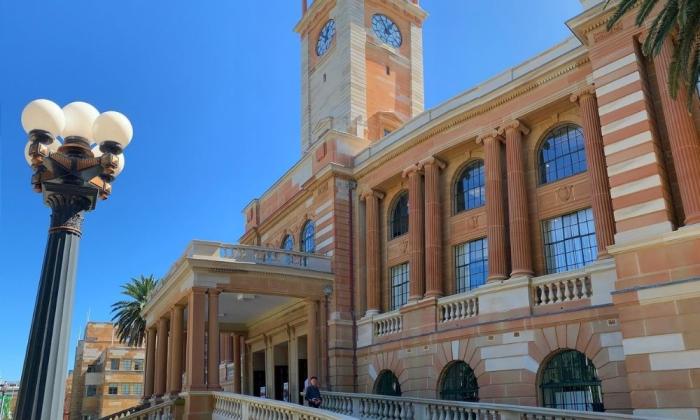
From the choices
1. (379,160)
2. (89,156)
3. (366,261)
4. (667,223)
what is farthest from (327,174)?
(89,156)

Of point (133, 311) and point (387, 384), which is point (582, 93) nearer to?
point (387, 384)

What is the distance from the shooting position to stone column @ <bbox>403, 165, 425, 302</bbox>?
24234 mm

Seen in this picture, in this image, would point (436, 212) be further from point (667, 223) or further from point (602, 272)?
point (667, 223)

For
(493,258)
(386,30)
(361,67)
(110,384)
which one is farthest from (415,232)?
(110,384)

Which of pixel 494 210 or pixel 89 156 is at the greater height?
pixel 494 210

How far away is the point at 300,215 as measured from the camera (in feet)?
104

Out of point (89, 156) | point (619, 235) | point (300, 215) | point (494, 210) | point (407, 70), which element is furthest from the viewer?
point (407, 70)

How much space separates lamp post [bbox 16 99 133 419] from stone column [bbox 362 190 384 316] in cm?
1841

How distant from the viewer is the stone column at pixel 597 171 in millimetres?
18094

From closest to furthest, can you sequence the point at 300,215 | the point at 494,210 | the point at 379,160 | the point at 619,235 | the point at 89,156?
1. the point at 89,156
2. the point at 619,235
3. the point at 494,210
4. the point at 379,160
5. the point at 300,215

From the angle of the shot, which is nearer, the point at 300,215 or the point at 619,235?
the point at 619,235

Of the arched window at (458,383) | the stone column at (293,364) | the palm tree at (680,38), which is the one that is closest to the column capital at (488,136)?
the arched window at (458,383)

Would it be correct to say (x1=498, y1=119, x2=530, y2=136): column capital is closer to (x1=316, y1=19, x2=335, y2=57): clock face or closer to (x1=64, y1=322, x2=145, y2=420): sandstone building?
(x1=316, y1=19, x2=335, y2=57): clock face

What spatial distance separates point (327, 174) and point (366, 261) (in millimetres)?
4333
